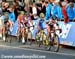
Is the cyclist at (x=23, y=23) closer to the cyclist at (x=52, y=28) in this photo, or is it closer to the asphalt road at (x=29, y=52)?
the asphalt road at (x=29, y=52)

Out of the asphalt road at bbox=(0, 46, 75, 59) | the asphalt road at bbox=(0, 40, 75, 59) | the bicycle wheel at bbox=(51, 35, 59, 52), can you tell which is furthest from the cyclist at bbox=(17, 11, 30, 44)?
the bicycle wheel at bbox=(51, 35, 59, 52)

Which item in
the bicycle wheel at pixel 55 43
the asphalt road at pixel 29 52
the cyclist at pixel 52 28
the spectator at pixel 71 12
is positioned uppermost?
the spectator at pixel 71 12

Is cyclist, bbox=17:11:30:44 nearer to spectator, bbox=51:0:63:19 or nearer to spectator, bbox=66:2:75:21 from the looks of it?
spectator, bbox=51:0:63:19

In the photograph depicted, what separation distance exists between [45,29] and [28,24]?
68.9 inches

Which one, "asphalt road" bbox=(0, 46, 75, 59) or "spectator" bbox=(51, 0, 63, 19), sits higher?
"spectator" bbox=(51, 0, 63, 19)

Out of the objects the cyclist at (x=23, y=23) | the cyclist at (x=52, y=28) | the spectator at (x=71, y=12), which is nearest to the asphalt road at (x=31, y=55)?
the cyclist at (x=52, y=28)

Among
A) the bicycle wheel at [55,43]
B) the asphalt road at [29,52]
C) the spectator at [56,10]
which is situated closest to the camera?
the asphalt road at [29,52]

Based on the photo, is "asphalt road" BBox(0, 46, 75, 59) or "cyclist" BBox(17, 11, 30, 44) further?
"cyclist" BBox(17, 11, 30, 44)

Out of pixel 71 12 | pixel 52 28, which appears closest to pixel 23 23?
pixel 71 12

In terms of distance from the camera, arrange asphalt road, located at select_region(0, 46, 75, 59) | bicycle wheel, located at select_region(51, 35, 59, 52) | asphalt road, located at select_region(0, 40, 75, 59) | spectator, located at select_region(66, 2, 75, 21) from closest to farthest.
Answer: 1. asphalt road, located at select_region(0, 46, 75, 59)
2. asphalt road, located at select_region(0, 40, 75, 59)
3. bicycle wheel, located at select_region(51, 35, 59, 52)
4. spectator, located at select_region(66, 2, 75, 21)

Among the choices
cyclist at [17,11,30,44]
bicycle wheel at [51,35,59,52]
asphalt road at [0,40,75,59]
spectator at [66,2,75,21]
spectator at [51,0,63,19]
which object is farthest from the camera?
cyclist at [17,11,30,44]

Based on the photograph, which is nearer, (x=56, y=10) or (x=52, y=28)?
(x=52, y=28)

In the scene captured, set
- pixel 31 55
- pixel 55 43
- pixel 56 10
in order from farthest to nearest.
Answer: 1. pixel 56 10
2. pixel 55 43
3. pixel 31 55

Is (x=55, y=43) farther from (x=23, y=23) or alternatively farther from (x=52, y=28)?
(x=23, y=23)
